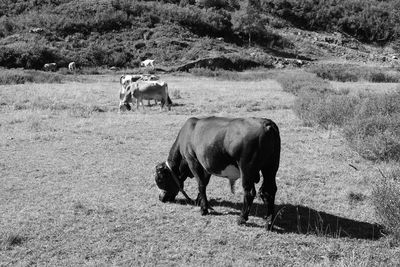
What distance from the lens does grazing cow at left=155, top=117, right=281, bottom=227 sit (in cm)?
644

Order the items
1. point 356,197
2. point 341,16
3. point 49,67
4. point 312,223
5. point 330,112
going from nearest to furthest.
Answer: point 312,223, point 356,197, point 330,112, point 49,67, point 341,16

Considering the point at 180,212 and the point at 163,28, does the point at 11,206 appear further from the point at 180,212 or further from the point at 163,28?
the point at 163,28

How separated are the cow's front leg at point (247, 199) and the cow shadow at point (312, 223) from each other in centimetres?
16

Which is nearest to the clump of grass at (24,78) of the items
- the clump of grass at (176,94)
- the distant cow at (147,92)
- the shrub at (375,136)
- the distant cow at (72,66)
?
the distant cow at (72,66)

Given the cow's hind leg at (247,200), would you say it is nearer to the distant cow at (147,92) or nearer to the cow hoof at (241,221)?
the cow hoof at (241,221)

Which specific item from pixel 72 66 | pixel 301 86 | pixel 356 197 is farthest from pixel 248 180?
pixel 72 66

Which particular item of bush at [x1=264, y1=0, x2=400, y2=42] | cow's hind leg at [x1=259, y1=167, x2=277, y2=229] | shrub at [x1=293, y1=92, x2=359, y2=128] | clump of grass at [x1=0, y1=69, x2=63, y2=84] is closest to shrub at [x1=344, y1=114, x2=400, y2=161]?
shrub at [x1=293, y1=92, x2=359, y2=128]

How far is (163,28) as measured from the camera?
56.1 meters

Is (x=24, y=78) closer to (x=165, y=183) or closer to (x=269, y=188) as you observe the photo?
(x=165, y=183)

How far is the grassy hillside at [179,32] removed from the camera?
157ft

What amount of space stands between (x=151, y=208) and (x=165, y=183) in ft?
1.74

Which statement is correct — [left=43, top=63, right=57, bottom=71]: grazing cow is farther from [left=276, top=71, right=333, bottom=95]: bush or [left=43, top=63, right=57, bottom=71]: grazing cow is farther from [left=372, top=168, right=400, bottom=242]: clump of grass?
[left=372, top=168, right=400, bottom=242]: clump of grass

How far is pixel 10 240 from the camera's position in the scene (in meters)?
6.31

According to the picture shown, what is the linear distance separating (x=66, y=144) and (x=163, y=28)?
1786 inches
